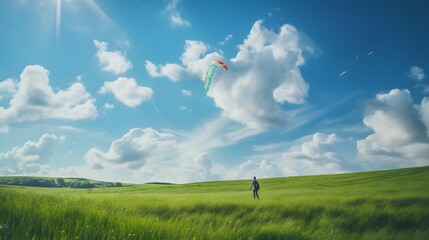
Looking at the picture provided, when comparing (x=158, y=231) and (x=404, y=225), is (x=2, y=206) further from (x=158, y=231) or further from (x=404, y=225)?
(x=404, y=225)

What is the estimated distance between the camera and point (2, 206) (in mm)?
7117

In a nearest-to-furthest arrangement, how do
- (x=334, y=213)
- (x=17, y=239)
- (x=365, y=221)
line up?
(x=17, y=239) < (x=365, y=221) < (x=334, y=213)

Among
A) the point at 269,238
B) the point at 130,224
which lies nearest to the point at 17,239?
the point at 130,224

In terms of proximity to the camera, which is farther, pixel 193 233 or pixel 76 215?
pixel 76 215

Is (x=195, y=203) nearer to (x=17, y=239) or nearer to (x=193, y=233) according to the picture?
(x=193, y=233)

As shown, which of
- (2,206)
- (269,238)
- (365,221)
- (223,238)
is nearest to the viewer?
(223,238)

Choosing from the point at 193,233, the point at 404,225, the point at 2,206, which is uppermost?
the point at 2,206

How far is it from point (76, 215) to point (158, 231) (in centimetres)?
209

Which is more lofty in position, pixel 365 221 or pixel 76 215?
pixel 76 215

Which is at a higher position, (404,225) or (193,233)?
(193,233)

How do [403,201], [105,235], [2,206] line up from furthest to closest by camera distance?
[403,201]
[2,206]
[105,235]

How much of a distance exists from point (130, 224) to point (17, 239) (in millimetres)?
1966

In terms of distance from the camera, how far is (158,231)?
244 inches

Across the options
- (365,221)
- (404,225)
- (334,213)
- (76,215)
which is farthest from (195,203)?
(76,215)
